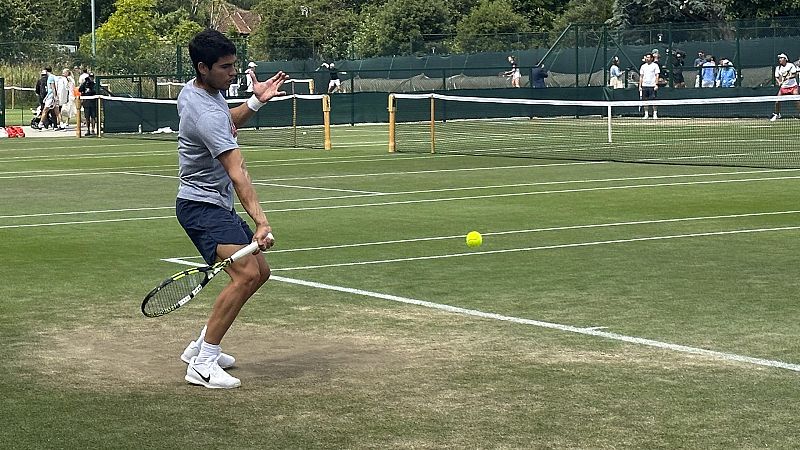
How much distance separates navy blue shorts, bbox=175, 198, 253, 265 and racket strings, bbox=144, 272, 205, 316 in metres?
0.15

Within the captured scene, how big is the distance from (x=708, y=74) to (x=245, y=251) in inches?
1459

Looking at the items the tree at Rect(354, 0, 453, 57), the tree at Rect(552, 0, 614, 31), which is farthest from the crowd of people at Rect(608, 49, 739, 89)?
the tree at Rect(552, 0, 614, 31)

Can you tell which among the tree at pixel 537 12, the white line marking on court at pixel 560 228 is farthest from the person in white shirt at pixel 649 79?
the tree at pixel 537 12

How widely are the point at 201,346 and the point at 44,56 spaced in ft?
181

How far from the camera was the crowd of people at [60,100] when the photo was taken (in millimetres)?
37156

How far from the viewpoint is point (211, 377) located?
297 inches

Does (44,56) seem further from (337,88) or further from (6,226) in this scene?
(6,226)

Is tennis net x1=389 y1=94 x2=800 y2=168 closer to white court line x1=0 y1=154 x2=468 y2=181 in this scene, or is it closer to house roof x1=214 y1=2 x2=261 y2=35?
white court line x1=0 y1=154 x2=468 y2=181

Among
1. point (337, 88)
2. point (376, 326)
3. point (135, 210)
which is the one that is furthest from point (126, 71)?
point (376, 326)

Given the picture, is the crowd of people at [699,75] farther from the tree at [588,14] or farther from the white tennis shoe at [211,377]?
the tree at [588,14]

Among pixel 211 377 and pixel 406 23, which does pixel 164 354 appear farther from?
pixel 406 23

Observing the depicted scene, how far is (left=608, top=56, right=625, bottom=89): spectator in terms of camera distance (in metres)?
44.2

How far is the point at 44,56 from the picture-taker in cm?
6075

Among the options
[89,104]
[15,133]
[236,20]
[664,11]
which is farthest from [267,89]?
[236,20]
